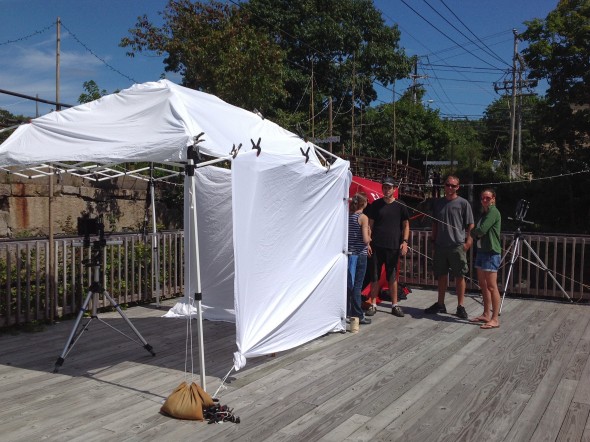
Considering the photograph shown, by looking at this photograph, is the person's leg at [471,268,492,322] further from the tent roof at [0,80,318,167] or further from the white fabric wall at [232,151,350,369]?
the tent roof at [0,80,318,167]

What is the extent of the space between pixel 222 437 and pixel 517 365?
3149mm

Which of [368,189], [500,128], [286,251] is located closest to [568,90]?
[368,189]

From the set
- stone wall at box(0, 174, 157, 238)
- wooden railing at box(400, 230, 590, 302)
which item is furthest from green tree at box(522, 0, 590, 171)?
stone wall at box(0, 174, 157, 238)

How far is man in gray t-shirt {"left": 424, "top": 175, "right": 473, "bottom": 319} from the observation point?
718 cm

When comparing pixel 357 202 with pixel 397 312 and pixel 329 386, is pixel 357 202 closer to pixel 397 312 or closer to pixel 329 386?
pixel 397 312

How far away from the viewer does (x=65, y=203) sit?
35.1 feet

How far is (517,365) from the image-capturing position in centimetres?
541

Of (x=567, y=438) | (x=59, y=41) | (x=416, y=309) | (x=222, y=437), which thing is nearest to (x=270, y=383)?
(x=222, y=437)

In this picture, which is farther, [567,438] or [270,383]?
[270,383]

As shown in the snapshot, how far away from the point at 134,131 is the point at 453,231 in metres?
4.31

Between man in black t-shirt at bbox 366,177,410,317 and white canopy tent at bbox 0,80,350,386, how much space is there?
963 mm

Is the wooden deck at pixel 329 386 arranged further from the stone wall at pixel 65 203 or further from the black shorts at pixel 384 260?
the stone wall at pixel 65 203

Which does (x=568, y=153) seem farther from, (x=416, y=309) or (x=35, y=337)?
(x=35, y=337)

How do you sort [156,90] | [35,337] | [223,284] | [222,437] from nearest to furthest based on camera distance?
[222,437] < [156,90] < [35,337] < [223,284]
